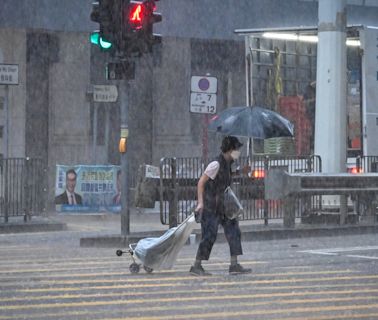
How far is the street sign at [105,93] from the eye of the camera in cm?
2961

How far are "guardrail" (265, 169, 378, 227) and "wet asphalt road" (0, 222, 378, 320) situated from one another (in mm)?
2571

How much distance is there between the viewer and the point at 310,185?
2053 cm

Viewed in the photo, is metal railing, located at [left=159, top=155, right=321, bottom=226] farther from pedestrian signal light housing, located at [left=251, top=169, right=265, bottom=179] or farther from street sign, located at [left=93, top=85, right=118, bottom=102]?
street sign, located at [left=93, top=85, right=118, bottom=102]

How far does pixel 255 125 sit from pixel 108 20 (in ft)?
17.3

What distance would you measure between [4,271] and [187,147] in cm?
1920

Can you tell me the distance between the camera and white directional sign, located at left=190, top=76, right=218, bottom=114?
2384cm

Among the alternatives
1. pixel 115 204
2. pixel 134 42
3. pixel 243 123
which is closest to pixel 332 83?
pixel 243 123

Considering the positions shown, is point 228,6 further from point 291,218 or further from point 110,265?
point 110,265

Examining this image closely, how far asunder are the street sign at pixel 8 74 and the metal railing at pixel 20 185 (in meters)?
1.45

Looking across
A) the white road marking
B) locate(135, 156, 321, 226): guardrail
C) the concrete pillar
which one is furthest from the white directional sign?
the white road marking

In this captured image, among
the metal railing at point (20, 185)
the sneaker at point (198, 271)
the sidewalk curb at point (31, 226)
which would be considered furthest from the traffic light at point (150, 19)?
the metal railing at point (20, 185)

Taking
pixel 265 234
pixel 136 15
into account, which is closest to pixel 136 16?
pixel 136 15

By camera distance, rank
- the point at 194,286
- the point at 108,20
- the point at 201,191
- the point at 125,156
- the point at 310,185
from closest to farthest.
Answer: the point at 194,286, the point at 201,191, the point at 108,20, the point at 125,156, the point at 310,185

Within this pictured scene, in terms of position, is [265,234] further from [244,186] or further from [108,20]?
[108,20]
